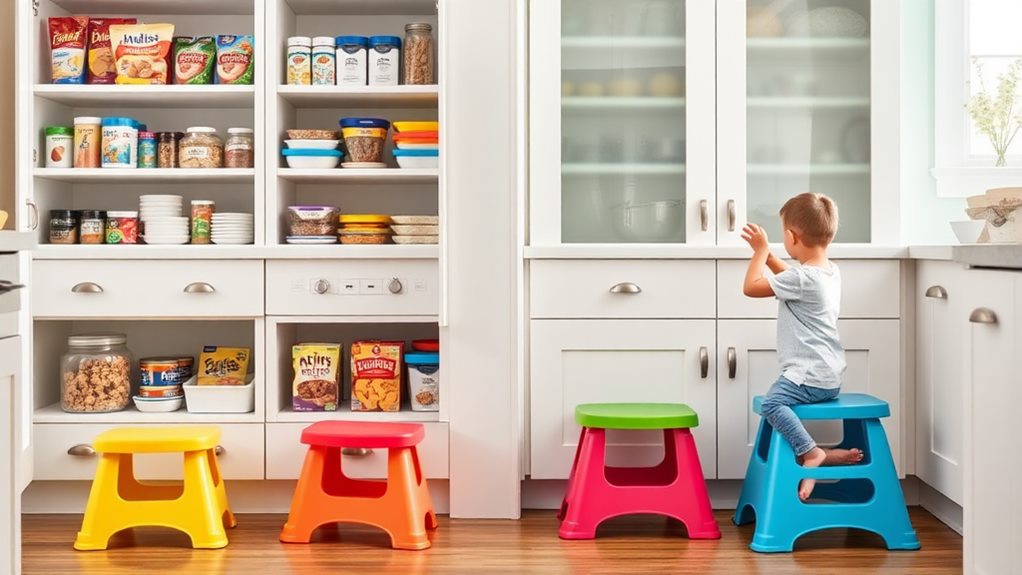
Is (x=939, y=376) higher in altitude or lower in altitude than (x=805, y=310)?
A: lower

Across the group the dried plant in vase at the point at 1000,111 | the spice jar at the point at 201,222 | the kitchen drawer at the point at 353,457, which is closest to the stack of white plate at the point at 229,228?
the spice jar at the point at 201,222

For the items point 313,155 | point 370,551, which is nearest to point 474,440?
point 370,551

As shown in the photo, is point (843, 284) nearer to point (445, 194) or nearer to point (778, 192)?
point (778, 192)

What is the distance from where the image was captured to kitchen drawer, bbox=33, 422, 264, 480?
3125 mm

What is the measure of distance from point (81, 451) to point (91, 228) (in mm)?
667

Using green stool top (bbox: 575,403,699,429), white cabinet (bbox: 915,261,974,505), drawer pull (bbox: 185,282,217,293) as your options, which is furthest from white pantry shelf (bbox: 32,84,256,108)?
white cabinet (bbox: 915,261,974,505)

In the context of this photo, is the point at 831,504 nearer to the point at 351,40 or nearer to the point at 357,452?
the point at 357,452

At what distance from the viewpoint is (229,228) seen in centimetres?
321

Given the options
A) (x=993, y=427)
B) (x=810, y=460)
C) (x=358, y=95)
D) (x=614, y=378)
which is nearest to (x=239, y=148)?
(x=358, y=95)

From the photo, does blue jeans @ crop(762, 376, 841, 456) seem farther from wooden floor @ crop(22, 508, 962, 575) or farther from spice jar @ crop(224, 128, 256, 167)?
spice jar @ crop(224, 128, 256, 167)

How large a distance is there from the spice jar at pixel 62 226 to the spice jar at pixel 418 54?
43.3 inches

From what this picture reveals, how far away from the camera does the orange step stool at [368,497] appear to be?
9.24 ft

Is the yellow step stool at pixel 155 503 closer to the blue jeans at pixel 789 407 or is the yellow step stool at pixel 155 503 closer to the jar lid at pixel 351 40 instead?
the jar lid at pixel 351 40

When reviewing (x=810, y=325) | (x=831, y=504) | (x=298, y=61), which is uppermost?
(x=298, y=61)
